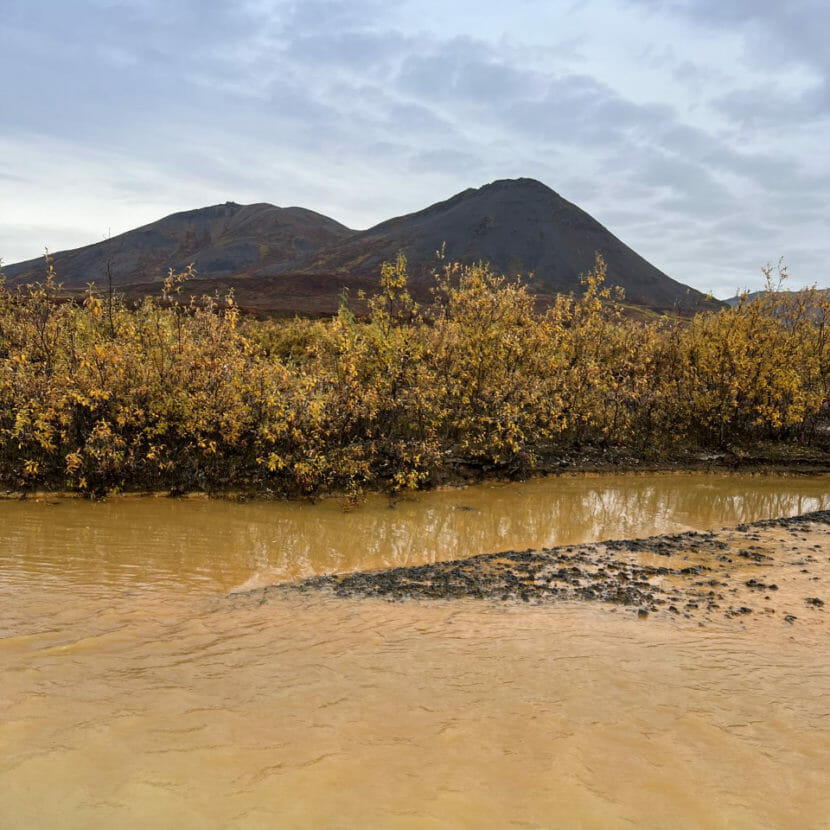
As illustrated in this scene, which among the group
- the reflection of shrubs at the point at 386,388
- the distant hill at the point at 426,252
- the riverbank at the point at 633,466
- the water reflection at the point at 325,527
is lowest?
the water reflection at the point at 325,527

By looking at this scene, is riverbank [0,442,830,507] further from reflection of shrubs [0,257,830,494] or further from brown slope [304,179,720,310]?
brown slope [304,179,720,310]

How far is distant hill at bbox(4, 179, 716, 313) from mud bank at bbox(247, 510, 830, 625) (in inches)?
3318

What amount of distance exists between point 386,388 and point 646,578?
26.4 ft

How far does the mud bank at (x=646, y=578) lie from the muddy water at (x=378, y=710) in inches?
13.9

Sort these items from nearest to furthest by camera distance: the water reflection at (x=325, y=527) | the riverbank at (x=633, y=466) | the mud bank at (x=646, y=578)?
the mud bank at (x=646, y=578), the water reflection at (x=325, y=527), the riverbank at (x=633, y=466)

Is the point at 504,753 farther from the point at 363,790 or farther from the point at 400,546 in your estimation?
the point at 400,546

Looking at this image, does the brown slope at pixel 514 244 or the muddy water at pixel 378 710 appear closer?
the muddy water at pixel 378 710

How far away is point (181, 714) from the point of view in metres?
4.04

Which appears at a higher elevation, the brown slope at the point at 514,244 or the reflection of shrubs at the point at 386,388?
the brown slope at the point at 514,244

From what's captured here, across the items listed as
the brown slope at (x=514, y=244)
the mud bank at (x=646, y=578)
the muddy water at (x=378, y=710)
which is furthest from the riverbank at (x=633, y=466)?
the brown slope at (x=514, y=244)

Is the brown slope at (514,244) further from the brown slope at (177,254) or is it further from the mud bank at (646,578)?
the mud bank at (646,578)

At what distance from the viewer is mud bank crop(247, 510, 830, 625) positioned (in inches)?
265

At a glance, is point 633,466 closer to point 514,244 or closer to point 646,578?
point 646,578

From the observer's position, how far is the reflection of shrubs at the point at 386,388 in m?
11.6
